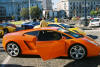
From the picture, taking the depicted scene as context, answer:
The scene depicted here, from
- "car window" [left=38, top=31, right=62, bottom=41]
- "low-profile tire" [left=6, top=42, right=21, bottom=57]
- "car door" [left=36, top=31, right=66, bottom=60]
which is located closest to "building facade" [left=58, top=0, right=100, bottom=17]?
"low-profile tire" [left=6, top=42, right=21, bottom=57]

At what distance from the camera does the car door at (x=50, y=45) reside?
19.1ft

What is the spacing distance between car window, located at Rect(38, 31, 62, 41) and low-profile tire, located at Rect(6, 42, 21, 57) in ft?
4.01

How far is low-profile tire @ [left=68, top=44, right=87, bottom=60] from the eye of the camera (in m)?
6.21

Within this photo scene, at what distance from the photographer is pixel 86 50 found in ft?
20.3

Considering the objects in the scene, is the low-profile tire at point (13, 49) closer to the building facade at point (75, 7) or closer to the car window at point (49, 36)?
the car window at point (49, 36)

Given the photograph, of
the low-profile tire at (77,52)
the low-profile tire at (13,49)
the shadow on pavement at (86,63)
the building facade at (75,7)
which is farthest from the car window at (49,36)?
the building facade at (75,7)

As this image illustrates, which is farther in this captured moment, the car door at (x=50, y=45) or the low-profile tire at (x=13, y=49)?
the low-profile tire at (x=13, y=49)

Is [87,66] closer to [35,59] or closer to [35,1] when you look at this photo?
[35,59]

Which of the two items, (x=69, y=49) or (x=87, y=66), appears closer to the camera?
(x=87, y=66)

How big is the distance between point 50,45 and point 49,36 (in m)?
0.51

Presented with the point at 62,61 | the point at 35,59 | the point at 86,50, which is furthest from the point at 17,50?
the point at 86,50

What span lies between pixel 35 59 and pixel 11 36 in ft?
4.82

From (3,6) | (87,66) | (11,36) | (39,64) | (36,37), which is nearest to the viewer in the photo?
(87,66)

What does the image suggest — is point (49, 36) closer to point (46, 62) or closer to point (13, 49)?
point (46, 62)
